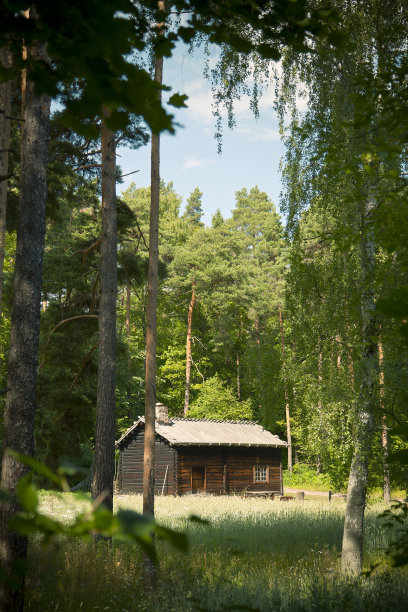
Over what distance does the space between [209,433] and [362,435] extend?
21.1 metres

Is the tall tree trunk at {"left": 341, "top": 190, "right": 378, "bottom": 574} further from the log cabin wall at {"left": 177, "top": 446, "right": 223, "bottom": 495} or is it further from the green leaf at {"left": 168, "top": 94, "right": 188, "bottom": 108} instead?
the log cabin wall at {"left": 177, "top": 446, "right": 223, "bottom": 495}

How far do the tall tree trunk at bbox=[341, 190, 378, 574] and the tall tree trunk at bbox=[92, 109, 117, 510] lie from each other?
4.54 m

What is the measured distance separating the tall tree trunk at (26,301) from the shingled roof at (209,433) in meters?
21.3

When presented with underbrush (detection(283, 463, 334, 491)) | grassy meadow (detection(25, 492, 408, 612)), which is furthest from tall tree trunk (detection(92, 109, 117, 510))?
underbrush (detection(283, 463, 334, 491))

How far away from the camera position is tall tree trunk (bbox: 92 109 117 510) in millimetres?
10953

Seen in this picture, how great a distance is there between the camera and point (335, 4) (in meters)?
10.6

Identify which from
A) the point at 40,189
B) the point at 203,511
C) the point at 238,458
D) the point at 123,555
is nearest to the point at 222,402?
the point at 238,458

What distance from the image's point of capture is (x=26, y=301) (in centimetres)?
710

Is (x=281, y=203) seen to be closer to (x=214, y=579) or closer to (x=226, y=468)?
(x=214, y=579)

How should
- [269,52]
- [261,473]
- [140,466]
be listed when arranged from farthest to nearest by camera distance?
[261,473] < [140,466] < [269,52]

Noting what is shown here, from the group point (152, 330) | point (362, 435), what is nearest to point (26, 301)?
point (152, 330)

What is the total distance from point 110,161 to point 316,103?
4.63m

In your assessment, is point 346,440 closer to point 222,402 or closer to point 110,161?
point 110,161

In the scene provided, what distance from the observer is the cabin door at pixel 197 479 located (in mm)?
29641
